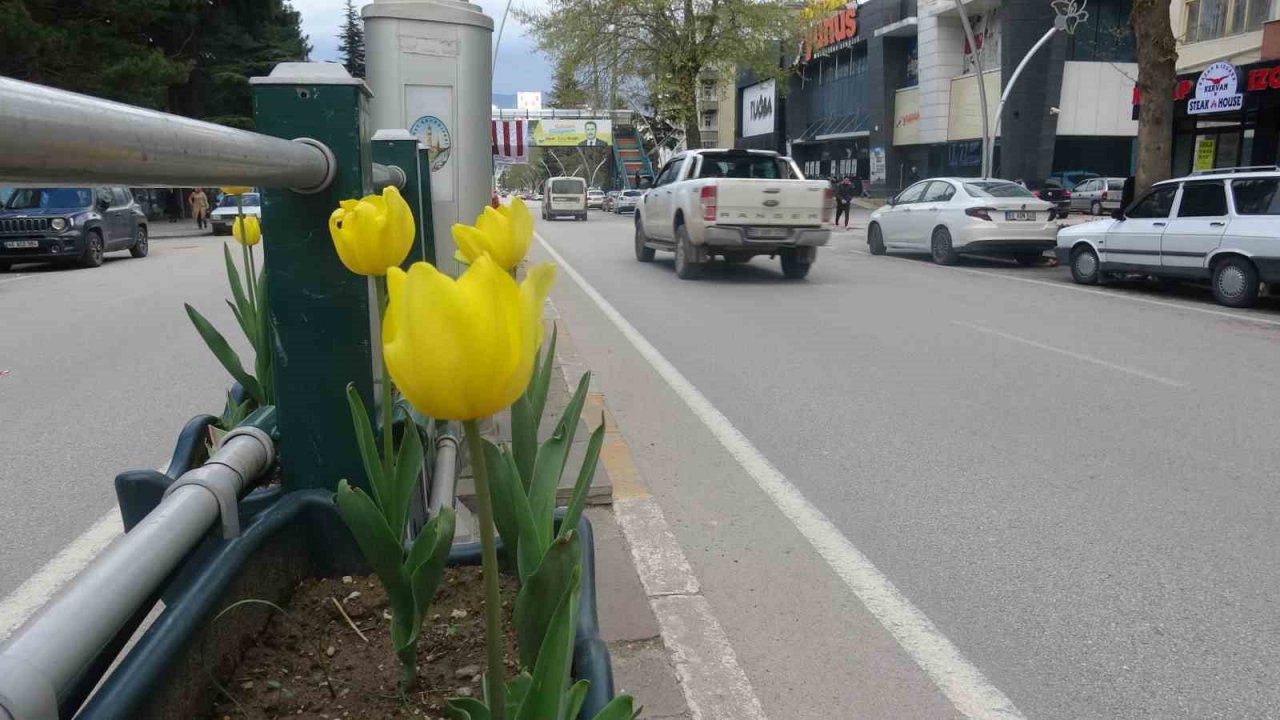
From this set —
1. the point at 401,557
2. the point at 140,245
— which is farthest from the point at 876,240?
the point at 401,557

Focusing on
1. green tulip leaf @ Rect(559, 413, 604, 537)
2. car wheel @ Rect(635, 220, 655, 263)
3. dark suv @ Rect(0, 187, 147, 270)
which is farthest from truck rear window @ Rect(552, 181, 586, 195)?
green tulip leaf @ Rect(559, 413, 604, 537)

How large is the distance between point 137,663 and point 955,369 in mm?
7538

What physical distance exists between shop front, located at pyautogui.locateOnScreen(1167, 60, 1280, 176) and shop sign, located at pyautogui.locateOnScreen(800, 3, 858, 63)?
2262cm

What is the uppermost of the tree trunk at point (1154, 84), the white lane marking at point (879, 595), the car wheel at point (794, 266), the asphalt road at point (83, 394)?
the tree trunk at point (1154, 84)

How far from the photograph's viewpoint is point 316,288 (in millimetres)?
2027

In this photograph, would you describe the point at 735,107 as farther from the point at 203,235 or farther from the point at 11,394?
the point at 11,394

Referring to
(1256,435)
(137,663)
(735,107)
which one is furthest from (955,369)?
(735,107)

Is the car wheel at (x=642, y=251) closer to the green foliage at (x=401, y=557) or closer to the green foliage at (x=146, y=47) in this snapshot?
the green foliage at (x=146, y=47)

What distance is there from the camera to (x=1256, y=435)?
19.9 ft

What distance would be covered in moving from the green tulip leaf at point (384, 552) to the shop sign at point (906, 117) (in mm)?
44228

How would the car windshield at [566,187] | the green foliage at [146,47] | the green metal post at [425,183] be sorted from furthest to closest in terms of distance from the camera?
the car windshield at [566,187] → the green foliage at [146,47] → the green metal post at [425,183]

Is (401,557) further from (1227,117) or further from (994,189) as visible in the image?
(1227,117)

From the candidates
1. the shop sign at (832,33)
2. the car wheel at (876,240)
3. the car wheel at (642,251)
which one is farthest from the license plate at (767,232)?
the shop sign at (832,33)

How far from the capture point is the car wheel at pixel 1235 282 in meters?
11.6
